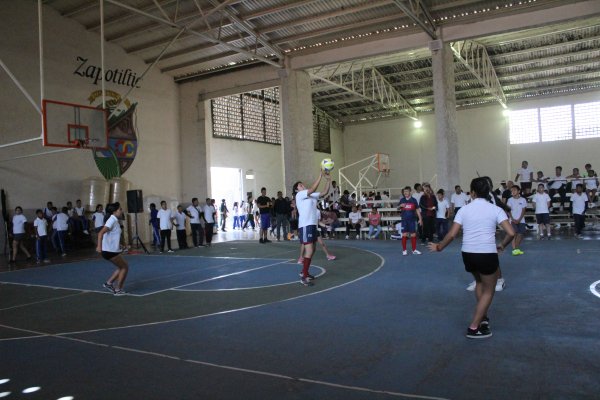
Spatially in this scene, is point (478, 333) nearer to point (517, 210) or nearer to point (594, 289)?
point (594, 289)

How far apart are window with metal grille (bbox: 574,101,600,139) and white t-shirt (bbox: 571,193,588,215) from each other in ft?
63.9

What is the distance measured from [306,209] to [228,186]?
23.1 m

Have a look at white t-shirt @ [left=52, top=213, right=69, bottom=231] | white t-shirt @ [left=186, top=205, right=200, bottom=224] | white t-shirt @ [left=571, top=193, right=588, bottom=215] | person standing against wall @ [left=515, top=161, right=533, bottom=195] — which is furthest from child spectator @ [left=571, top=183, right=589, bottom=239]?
white t-shirt @ [left=52, top=213, right=69, bottom=231]

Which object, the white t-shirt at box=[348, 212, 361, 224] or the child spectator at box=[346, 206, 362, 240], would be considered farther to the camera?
the white t-shirt at box=[348, 212, 361, 224]

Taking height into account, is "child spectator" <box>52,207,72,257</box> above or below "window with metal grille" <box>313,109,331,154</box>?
below

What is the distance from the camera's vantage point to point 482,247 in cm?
487

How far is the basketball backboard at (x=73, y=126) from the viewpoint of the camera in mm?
13273

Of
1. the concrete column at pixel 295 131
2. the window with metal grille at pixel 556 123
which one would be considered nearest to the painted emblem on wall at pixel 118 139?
the concrete column at pixel 295 131

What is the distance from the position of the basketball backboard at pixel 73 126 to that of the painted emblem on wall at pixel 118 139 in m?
6.13

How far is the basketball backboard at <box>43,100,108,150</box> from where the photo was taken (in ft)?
43.5

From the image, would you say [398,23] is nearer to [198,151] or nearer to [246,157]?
[198,151]

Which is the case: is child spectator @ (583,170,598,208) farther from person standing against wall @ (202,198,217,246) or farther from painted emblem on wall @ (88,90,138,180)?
painted emblem on wall @ (88,90,138,180)

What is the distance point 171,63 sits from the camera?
75.5 feet

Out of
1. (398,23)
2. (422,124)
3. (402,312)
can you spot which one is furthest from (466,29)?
(422,124)
